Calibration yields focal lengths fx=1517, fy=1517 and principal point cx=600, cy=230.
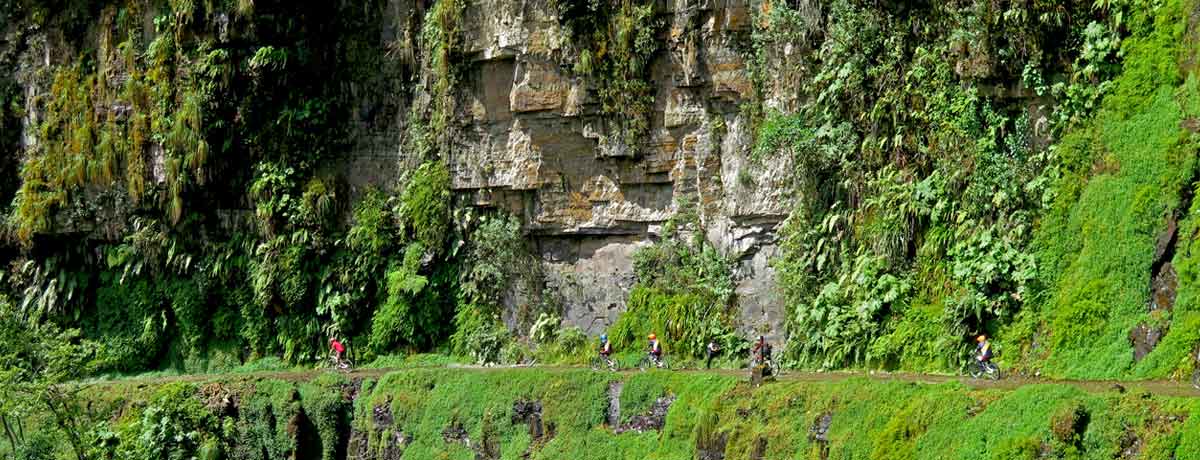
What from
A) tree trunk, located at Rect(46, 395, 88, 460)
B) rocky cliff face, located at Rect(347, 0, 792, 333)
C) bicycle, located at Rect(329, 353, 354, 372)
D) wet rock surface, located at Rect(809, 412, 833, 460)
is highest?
rocky cliff face, located at Rect(347, 0, 792, 333)

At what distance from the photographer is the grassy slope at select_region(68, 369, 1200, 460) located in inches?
645

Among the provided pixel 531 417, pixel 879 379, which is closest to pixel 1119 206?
pixel 879 379

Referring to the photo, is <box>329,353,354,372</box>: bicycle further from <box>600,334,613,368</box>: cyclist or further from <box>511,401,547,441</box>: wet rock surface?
<box>511,401,547,441</box>: wet rock surface

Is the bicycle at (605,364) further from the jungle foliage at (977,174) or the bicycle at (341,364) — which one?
the bicycle at (341,364)

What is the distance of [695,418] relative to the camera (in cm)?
2250

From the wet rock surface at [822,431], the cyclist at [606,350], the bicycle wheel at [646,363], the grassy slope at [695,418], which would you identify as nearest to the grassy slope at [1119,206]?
the grassy slope at [695,418]

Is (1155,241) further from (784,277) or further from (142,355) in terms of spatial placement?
(142,355)

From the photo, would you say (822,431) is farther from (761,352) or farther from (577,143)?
(577,143)

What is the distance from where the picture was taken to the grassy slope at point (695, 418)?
16.4 m

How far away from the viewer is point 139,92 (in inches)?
1476

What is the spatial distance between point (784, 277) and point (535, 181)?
23.9 feet

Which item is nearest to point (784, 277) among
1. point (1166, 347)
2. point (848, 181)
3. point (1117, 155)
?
point (848, 181)

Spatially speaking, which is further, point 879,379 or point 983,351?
point 983,351

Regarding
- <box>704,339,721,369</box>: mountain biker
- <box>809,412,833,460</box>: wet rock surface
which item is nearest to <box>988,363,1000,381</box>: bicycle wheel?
<box>809,412,833,460</box>: wet rock surface
